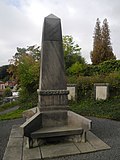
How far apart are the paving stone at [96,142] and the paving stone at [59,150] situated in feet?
1.74

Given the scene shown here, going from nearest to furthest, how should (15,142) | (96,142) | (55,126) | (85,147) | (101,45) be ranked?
(85,147)
(96,142)
(15,142)
(55,126)
(101,45)

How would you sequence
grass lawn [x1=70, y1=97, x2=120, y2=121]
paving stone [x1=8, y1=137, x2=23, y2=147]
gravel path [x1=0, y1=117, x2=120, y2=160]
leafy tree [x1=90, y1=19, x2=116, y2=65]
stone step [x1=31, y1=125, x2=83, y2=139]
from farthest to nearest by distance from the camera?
leafy tree [x1=90, y1=19, x2=116, y2=65]
grass lawn [x1=70, y1=97, x2=120, y2=121]
paving stone [x1=8, y1=137, x2=23, y2=147]
stone step [x1=31, y1=125, x2=83, y2=139]
gravel path [x1=0, y1=117, x2=120, y2=160]

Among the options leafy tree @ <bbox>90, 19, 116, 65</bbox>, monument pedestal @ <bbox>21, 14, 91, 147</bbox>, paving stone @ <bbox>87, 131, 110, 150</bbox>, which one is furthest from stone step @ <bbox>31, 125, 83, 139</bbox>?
leafy tree @ <bbox>90, 19, 116, 65</bbox>

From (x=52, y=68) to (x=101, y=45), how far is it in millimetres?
38272

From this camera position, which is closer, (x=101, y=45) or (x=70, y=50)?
(x=70, y=50)

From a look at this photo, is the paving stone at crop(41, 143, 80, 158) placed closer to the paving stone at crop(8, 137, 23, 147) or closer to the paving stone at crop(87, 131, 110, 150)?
the paving stone at crop(87, 131, 110, 150)

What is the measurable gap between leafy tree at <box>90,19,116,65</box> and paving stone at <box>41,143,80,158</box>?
3633 cm

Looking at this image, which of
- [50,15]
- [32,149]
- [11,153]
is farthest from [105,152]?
[50,15]

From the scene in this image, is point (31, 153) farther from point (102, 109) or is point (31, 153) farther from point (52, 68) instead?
point (102, 109)

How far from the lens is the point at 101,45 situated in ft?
137

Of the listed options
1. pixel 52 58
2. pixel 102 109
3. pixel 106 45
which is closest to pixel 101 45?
pixel 106 45

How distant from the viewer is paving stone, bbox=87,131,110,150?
462 cm

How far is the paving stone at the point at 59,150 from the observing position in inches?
167

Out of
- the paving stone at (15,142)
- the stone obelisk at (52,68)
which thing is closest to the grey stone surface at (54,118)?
the stone obelisk at (52,68)
